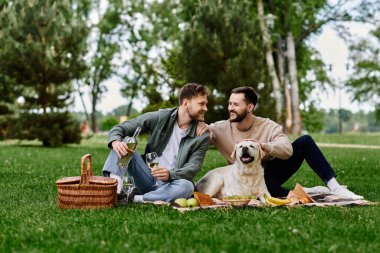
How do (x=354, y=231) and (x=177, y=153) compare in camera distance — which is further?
(x=177, y=153)

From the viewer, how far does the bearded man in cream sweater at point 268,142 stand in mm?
7293

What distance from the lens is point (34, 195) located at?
324 inches

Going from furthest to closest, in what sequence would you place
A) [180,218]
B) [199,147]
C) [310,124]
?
[310,124] < [199,147] < [180,218]

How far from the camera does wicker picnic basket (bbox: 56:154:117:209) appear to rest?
648cm

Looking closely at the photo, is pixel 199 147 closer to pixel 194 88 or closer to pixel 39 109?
pixel 194 88

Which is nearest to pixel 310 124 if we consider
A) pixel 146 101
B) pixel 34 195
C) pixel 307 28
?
pixel 307 28

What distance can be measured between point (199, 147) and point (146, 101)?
58.5 feet

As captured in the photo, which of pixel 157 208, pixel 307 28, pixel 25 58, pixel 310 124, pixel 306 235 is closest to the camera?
pixel 306 235

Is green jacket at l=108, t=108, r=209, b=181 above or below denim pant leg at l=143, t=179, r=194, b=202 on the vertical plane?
above

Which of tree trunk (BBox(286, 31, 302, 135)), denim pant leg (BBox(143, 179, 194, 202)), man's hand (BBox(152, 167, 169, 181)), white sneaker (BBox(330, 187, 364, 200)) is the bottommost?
white sneaker (BBox(330, 187, 364, 200))

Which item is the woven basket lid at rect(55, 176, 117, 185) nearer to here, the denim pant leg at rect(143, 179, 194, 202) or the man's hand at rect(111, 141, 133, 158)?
the man's hand at rect(111, 141, 133, 158)

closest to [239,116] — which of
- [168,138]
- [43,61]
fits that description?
[168,138]

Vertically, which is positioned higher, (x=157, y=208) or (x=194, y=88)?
(x=194, y=88)

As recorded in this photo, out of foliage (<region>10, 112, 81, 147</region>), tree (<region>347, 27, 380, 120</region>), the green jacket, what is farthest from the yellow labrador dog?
tree (<region>347, 27, 380, 120</region>)
